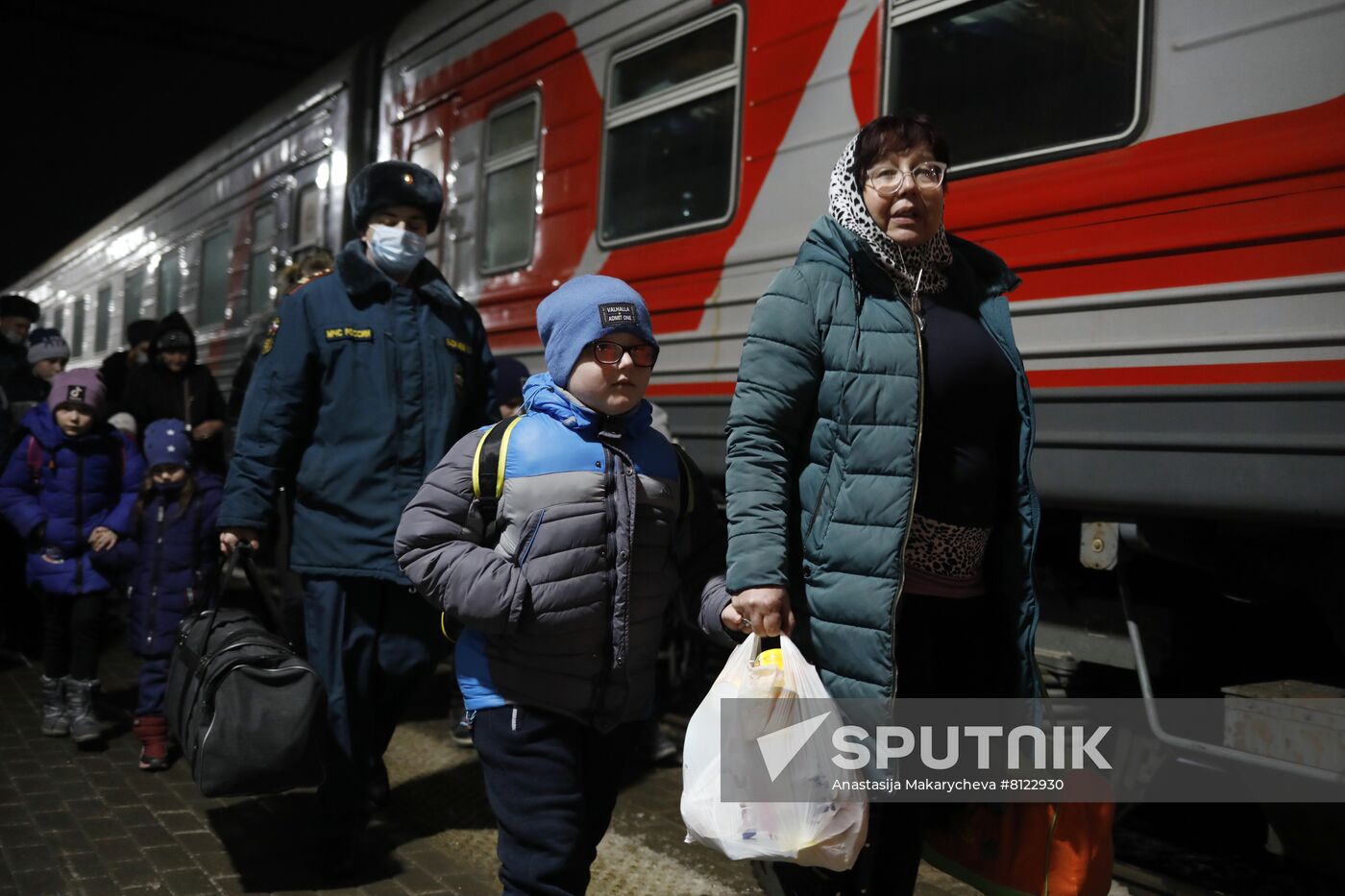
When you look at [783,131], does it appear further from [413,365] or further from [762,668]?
[762,668]

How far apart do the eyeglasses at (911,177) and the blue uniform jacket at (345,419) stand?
5.24 feet

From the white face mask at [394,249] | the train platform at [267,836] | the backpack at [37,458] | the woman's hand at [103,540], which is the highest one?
the white face mask at [394,249]

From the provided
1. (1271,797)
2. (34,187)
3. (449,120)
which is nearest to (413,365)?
(1271,797)

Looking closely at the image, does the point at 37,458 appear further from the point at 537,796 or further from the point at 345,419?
the point at 537,796

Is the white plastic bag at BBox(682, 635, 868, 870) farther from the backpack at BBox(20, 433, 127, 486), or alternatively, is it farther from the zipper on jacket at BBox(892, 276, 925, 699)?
the backpack at BBox(20, 433, 127, 486)

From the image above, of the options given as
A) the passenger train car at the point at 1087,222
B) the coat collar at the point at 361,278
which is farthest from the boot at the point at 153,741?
the passenger train car at the point at 1087,222

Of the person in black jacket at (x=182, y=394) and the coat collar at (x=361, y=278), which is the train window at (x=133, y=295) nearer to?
the person in black jacket at (x=182, y=394)

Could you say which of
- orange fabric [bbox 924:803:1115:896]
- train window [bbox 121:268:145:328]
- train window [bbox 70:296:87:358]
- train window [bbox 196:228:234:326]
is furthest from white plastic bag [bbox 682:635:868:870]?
train window [bbox 70:296:87:358]

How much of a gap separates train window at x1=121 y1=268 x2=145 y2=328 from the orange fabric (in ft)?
37.8

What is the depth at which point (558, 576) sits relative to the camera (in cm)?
234

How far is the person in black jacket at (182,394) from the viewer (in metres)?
5.23

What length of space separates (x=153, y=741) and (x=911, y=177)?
352 cm

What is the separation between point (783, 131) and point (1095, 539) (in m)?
1.74

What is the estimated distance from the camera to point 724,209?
14.1ft
